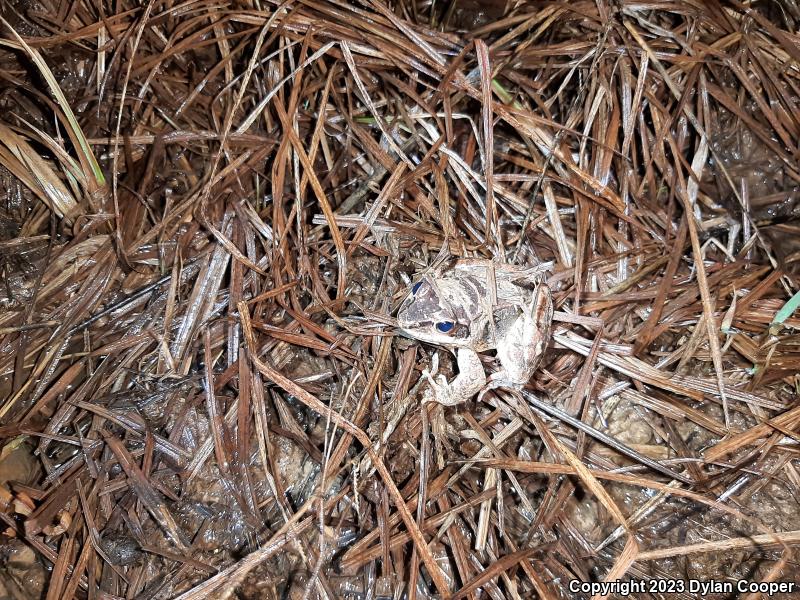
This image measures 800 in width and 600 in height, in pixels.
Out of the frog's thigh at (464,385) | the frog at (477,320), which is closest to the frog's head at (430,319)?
the frog at (477,320)

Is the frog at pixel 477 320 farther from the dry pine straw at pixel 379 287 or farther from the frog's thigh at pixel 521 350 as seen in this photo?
the dry pine straw at pixel 379 287

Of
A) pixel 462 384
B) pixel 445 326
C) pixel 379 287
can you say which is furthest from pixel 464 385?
pixel 379 287

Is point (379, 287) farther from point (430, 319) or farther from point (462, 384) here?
point (462, 384)

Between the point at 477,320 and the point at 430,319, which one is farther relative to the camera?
the point at 477,320

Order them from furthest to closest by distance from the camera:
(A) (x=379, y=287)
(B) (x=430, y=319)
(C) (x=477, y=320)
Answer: (A) (x=379, y=287) → (C) (x=477, y=320) → (B) (x=430, y=319)

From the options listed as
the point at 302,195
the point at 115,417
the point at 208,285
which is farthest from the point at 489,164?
the point at 115,417

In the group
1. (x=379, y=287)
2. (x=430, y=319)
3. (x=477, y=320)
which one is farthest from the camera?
(x=379, y=287)

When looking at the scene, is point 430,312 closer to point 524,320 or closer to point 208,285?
point 524,320

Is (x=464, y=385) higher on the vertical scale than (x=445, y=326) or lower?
lower
